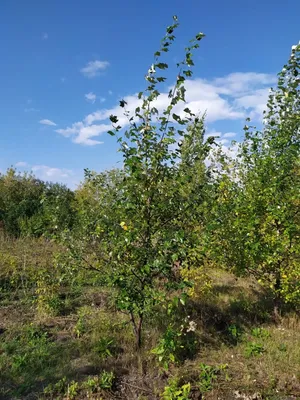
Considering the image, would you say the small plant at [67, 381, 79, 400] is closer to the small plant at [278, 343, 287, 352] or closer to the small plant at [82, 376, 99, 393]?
the small plant at [82, 376, 99, 393]

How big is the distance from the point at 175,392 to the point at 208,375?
0.52 meters

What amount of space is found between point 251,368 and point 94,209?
9.01 ft

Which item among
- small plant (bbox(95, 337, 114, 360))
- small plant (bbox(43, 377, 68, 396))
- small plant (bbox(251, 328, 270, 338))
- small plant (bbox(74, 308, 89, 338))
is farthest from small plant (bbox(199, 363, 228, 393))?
small plant (bbox(74, 308, 89, 338))

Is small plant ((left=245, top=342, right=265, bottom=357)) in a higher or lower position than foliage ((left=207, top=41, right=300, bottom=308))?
lower

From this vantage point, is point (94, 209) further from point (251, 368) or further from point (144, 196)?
point (251, 368)

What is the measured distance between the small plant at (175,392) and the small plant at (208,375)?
7.3 inches

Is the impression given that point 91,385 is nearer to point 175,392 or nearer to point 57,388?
point 57,388

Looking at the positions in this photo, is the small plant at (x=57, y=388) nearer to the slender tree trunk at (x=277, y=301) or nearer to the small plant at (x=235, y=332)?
the small plant at (x=235, y=332)

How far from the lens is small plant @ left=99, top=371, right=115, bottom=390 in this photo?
11.3ft

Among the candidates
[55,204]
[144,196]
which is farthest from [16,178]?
[144,196]

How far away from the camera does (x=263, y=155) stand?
5.73 m

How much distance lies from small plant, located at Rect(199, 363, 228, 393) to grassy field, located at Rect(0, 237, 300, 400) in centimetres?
1

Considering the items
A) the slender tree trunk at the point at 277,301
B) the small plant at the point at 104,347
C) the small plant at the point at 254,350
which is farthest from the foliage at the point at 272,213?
the small plant at the point at 104,347

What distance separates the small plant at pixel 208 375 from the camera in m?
3.51
